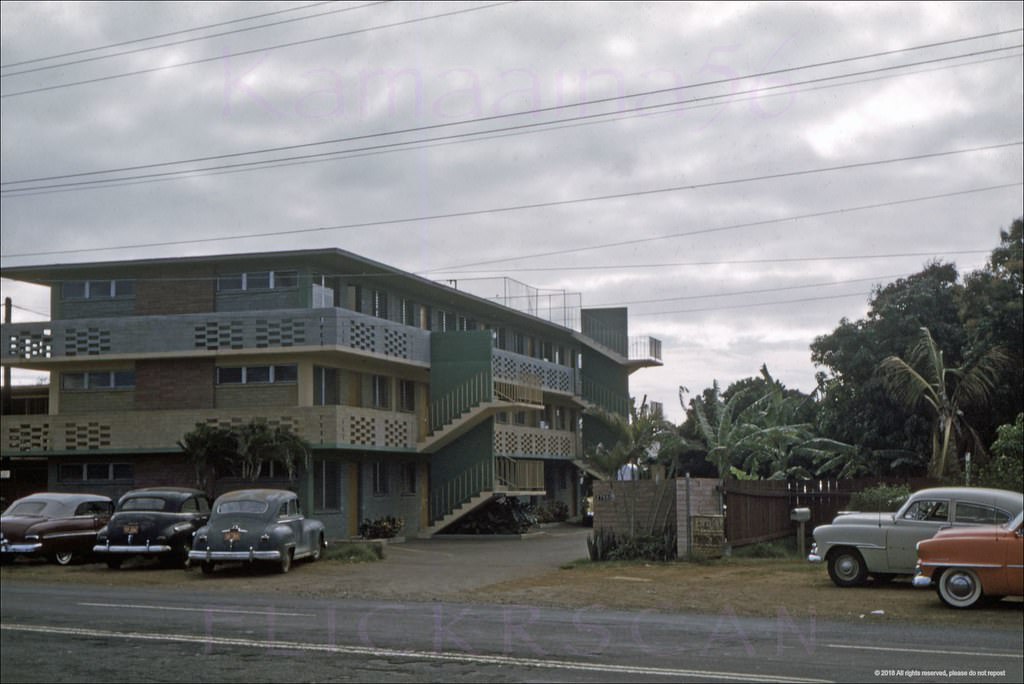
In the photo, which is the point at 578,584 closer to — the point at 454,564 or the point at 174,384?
the point at 454,564

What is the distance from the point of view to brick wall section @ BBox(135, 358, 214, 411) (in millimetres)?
36969

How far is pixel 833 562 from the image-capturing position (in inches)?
851

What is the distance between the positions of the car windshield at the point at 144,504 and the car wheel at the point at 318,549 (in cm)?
354

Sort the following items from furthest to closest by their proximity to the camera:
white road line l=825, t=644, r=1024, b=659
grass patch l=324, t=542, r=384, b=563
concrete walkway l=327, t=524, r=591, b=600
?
grass patch l=324, t=542, r=384, b=563 < concrete walkway l=327, t=524, r=591, b=600 < white road line l=825, t=644, r=1024, b=659

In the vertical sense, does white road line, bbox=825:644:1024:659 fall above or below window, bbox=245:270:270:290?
below

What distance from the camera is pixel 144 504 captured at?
2828 centimetres

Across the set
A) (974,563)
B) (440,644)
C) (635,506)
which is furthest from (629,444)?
(440,644)

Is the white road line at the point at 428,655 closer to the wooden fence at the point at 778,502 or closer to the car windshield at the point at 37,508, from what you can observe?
the car windshield at the point at 37,508

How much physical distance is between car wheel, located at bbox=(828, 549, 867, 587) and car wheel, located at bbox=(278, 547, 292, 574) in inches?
448

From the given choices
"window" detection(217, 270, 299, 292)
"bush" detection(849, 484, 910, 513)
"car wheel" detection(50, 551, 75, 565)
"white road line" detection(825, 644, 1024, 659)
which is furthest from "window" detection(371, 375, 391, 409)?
"white road line" detection(825, 644, 1024, 659)

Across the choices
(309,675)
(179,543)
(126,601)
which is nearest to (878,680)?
(309,675)

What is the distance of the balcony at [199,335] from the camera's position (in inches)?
1383

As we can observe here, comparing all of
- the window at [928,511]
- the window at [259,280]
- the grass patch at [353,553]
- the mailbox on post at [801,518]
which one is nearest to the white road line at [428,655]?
the window at [928,511]

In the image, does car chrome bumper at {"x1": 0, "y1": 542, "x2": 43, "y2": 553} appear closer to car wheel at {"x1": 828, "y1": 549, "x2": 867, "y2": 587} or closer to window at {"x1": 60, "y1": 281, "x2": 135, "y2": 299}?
window at {"x1": 60, "y1": 281, "x2": 135, "y2": 299}
